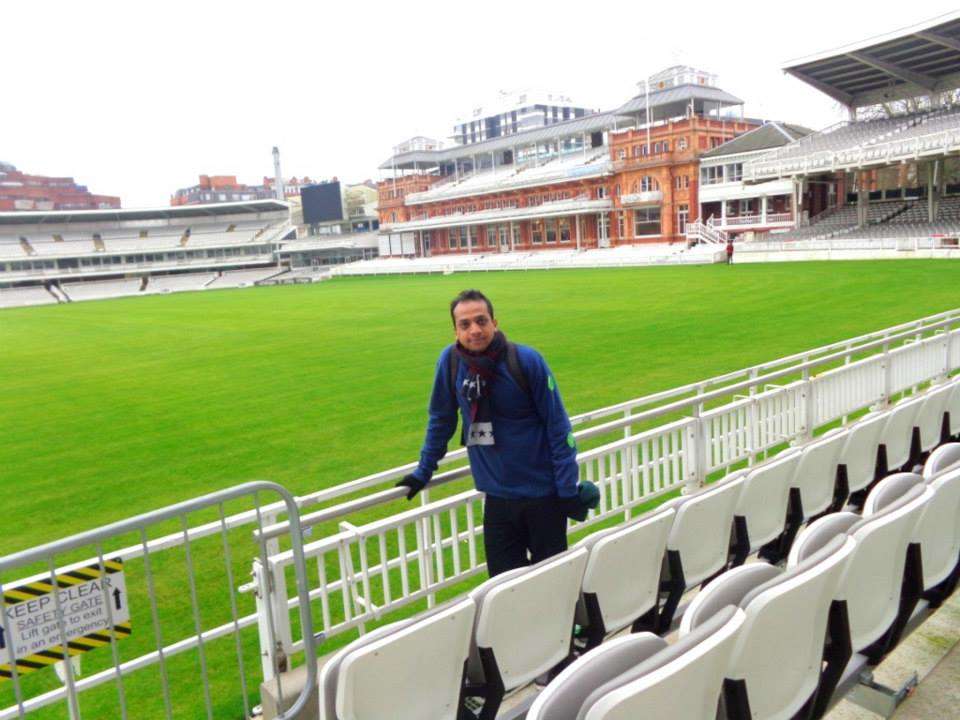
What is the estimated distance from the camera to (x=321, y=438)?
1146cm

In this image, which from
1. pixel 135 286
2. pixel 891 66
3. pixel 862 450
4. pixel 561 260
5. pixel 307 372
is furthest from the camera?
pixel 135 286

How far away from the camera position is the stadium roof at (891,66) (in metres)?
40.5

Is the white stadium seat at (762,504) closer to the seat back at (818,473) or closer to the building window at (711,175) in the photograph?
the seat back at (818,473)

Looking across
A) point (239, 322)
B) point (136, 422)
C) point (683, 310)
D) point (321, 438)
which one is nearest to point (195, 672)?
point (321, 438)

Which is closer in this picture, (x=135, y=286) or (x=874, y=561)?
(x=874, y=561)

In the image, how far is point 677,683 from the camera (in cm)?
207

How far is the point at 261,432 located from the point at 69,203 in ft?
464

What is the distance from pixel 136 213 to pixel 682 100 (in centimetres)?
6372

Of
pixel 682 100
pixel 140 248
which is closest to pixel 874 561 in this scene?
pixel 682 100

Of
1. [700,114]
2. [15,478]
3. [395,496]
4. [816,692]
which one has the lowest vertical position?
[15,478]

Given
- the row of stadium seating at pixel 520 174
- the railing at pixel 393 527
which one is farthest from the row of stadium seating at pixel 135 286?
the railing at pixel 393 527

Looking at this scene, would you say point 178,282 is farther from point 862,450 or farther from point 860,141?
point 862,450

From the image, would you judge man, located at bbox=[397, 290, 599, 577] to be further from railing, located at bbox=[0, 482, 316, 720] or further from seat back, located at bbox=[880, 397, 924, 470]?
seat back, located at bbox=[880, 397, 924, 470]

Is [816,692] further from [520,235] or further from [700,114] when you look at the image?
[520,235]
